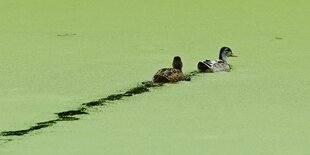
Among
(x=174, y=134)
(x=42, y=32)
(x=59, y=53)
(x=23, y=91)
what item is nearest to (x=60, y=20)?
(x=42, y=32)

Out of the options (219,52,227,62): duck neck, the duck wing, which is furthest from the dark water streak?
(219,52,227,62): duck neck

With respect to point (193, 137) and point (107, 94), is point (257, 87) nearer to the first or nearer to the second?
point (107, 94)

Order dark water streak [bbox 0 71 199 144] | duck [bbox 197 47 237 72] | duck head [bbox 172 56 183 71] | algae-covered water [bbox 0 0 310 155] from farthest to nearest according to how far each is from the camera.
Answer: duck [bbox 197 47 237 72] → duck head [bbox 172 56 183 71] → dark water streak [bbox 0 71 199 144] → algae-covered water [bbox 0 0 310 155]

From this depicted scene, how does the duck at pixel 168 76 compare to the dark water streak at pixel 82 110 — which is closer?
the dark water streak at pixel 82 110

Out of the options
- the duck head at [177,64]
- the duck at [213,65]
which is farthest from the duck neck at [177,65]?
the duck at [213,65]

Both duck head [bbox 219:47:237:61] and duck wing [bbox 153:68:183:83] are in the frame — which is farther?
duck head [bbox 219:47:237:61]

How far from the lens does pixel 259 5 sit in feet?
27.5

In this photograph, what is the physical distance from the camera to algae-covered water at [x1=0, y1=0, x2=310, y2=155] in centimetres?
413

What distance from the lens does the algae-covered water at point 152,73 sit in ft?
13.5

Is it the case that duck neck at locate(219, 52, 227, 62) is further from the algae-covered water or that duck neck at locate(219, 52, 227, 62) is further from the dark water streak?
the dark water streak

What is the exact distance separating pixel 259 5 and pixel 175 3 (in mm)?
593

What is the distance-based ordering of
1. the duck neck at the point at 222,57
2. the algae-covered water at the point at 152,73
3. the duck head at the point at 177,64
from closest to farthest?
the algae-covered water at the point at 152,73 < the duck head at the point at 177,64 < the duck neck at the point at 222,57

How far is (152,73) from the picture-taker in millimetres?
5754

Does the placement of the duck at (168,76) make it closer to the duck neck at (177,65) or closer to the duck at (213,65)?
the duck neck at (177,65)
